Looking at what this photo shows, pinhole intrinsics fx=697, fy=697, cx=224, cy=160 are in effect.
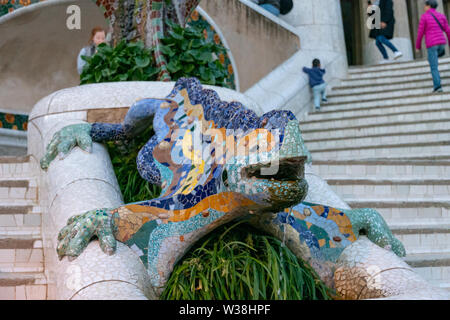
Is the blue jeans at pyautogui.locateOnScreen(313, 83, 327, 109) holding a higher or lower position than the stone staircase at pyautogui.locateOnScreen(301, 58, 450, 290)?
higher

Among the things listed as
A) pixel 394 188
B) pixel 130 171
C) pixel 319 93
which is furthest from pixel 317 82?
pixel 130 171

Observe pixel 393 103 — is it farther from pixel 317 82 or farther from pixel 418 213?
pixel 418 213

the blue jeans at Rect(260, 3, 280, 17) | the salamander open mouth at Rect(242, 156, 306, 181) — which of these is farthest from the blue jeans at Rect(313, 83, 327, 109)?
the salamander open mouth at Rect(242, 156, 306, 181)

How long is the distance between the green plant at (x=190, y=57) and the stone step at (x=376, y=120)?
13.0 feet

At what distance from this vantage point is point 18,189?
507 cm

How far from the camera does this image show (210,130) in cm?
370

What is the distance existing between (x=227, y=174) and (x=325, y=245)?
77 centimetres

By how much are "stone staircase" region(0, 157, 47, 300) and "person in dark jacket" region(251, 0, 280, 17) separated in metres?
8.54

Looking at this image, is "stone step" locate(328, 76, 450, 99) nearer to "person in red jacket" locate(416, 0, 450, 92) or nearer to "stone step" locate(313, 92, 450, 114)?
"person in red jacket" locate(416, 0, 450, 92)

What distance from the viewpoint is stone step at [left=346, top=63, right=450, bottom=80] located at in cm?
1166

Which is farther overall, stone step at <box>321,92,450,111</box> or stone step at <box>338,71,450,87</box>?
stone step at <box>338,71,450,87</box>

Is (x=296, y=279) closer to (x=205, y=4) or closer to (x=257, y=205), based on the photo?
(x=257, y=205)

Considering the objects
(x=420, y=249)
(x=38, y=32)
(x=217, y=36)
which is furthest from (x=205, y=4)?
(x=420, y=249)

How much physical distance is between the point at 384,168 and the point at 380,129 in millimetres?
2627
